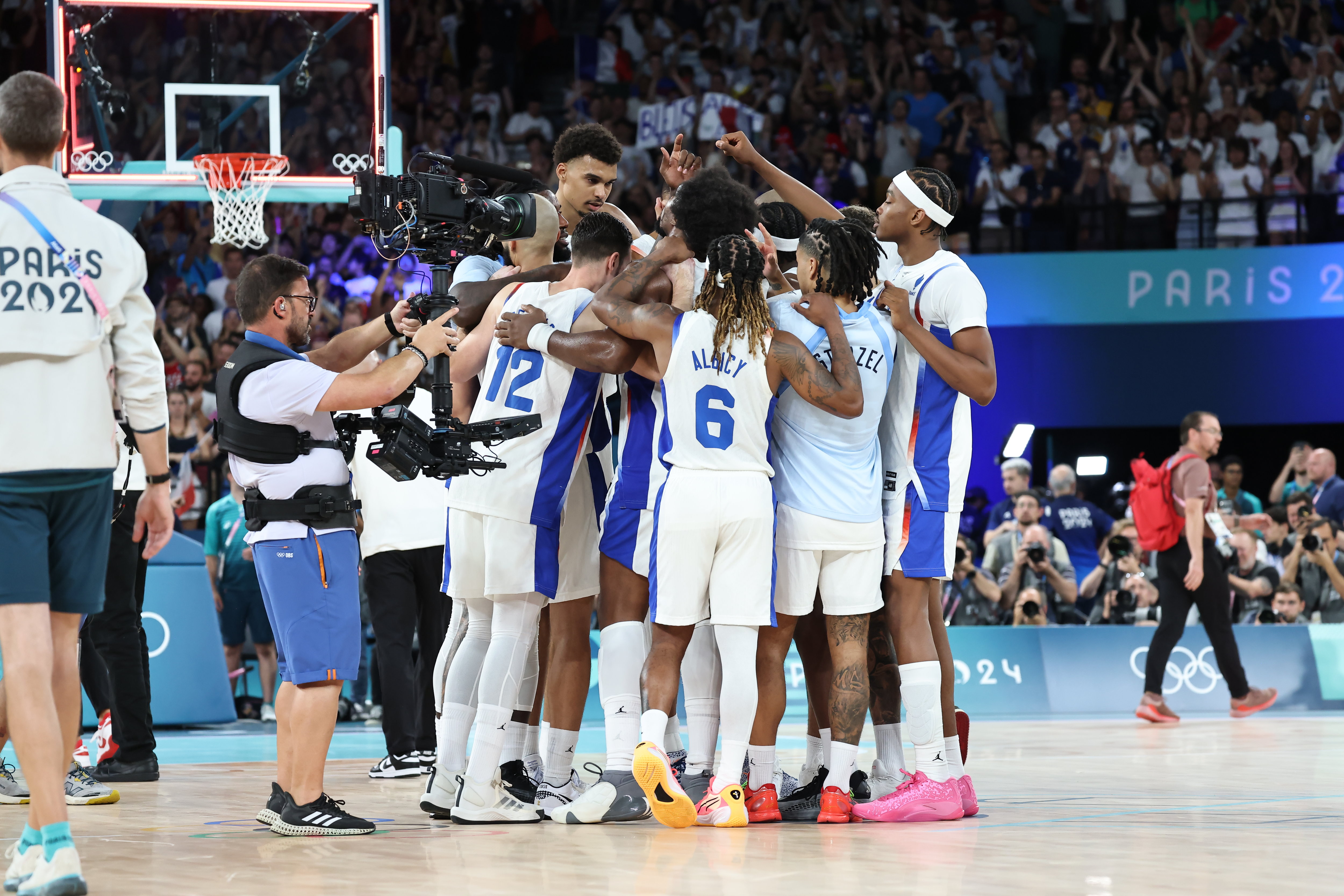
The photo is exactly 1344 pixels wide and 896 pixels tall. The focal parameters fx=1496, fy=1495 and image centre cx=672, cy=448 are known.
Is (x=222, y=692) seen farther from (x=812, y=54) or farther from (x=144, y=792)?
(x=812, y=54)

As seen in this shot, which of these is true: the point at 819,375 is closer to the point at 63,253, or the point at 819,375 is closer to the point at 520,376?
the point at 520,376

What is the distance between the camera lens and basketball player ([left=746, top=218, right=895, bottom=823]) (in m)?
5.65

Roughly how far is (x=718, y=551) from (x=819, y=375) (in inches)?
29.6

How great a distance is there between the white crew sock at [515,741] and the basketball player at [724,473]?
74 centimetres

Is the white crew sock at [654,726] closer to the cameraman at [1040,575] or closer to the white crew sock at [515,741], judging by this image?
the white crew sock at [515,741]

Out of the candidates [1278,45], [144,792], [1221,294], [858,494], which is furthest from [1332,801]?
[1278,45]

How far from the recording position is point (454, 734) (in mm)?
5793

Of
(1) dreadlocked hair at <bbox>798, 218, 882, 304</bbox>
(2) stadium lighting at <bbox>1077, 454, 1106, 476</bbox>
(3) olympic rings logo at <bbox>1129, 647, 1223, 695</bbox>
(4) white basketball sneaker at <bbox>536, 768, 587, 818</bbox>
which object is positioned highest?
(1) dreadlocked hair at <bbox>798, 218, 882, 304</bbox>

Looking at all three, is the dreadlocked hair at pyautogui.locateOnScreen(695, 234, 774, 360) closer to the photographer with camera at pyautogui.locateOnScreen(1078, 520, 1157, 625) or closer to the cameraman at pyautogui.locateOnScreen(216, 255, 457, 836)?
the cameraman at pyautogui.locateOnScreen(216, 255, 457, 836)

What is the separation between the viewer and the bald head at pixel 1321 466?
14.0 metres

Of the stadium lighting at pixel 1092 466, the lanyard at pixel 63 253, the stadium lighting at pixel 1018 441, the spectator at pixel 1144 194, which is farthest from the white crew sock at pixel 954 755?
the spectator at pixel 1144 194

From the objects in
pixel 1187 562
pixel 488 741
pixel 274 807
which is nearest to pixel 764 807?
pixel 488 741

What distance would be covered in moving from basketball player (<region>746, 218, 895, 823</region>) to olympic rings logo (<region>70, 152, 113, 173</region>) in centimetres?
643

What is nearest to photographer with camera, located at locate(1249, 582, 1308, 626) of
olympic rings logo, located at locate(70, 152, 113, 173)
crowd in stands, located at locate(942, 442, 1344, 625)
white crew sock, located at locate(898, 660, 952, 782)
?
crowd in stands, located at locate(942, 442, 1344, 625)
